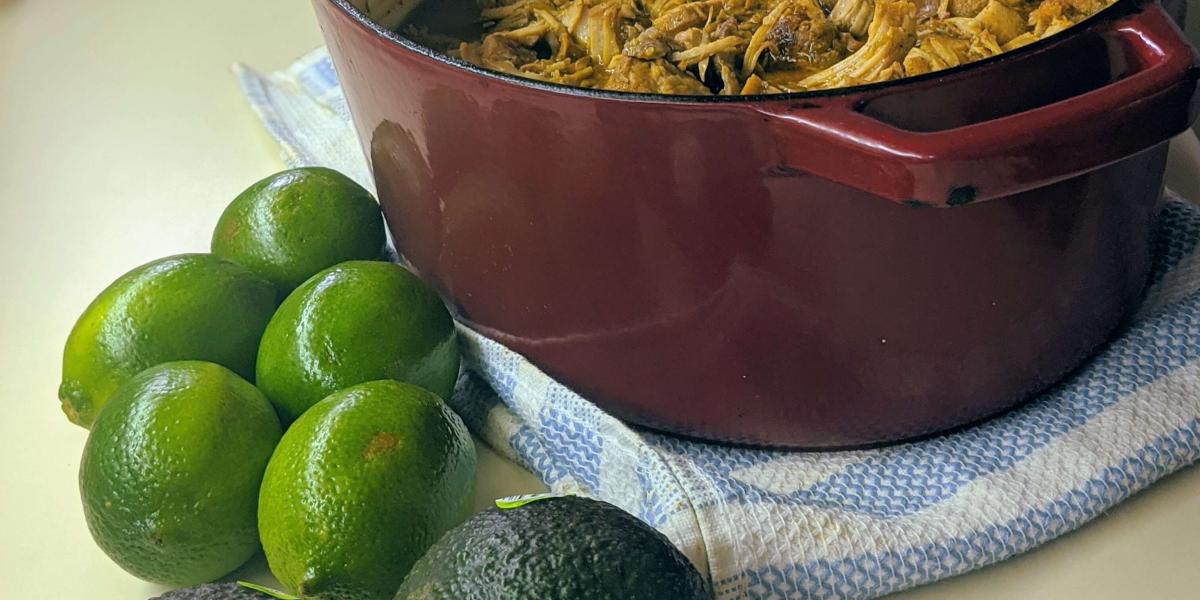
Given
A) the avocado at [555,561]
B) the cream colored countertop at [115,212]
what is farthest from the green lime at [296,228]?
the avocado at [555,561]

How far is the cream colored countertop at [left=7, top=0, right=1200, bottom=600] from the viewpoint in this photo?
0.65 m

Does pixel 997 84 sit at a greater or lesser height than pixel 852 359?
greater

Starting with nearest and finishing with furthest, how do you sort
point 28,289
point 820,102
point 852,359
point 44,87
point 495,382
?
point 820,102
point 852,359
point 495,382
point 28,289
point 44,87

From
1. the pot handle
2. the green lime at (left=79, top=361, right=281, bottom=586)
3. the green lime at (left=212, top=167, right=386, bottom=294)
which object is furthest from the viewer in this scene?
the green lime at (left=212, top=167, right=386, bottom=294)

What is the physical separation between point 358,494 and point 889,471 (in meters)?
0.28

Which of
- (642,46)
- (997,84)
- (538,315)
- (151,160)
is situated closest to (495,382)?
(538,315)

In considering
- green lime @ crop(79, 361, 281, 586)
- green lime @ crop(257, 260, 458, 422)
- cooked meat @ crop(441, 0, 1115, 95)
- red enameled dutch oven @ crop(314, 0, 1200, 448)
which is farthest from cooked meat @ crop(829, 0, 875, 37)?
green lime @ crop(79, 361, 281, 586)

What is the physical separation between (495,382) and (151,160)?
1.64 feet

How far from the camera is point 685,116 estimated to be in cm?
56

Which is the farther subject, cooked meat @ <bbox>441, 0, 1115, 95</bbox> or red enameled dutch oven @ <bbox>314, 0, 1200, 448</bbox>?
cooked meat @ <bbox>441, 0, 1115, 95</bbox>

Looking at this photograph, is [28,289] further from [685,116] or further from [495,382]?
[685,116]

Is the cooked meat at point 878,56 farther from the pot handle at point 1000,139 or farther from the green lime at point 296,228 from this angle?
the green lime at point 296,228

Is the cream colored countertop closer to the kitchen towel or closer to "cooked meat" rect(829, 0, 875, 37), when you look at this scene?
the kitchen towel

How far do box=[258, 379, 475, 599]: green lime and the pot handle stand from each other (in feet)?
0.77
